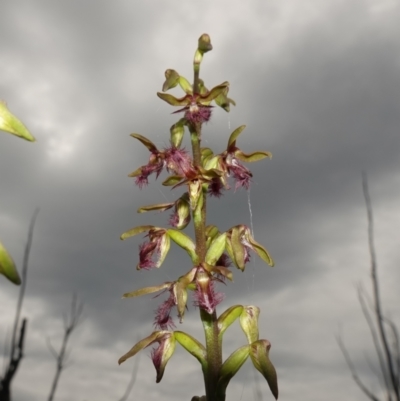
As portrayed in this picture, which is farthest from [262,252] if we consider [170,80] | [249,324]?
[170,80]

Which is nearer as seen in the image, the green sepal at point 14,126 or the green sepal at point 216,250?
the green sepal at point 14,126

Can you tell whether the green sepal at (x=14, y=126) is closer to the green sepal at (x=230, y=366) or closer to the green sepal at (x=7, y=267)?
the green sepal at (x=7, y=267)

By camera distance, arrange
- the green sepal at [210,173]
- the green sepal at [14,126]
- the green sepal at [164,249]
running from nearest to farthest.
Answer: the green sepal at [14,126]
the green sepal at [210,173]
the green sepal at [164,249]

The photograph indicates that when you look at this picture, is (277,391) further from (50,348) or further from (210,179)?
(50,348)

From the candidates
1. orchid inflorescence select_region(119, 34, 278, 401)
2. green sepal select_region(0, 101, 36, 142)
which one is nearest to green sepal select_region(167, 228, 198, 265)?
orchid inflorescence select_region(119, 34, 278, 401)

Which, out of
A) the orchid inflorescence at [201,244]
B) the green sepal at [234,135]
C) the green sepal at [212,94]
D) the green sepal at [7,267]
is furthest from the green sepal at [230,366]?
the green sepal at [7,267]
